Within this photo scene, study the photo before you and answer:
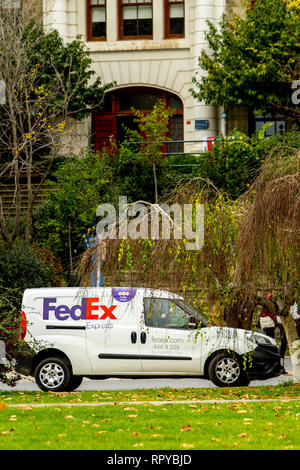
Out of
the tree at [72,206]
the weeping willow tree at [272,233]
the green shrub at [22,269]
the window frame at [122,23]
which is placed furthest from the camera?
the window frame at [122,23]

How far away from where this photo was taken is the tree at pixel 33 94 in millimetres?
26672

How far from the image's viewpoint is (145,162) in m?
28.8

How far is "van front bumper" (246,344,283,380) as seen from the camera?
17.3m

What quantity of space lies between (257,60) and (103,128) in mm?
7302

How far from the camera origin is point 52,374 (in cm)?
1716

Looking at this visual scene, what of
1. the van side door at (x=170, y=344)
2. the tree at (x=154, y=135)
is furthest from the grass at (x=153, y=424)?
the tree at (x=154, y=135)

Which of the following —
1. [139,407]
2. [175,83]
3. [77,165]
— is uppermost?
[175,83]

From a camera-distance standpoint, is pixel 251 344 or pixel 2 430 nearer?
pixel 2 430

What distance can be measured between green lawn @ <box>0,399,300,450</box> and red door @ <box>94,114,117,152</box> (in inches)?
918

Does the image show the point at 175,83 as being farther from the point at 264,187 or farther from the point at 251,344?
the point at 264,187

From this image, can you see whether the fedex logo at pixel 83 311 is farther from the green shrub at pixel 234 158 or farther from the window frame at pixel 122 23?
the window frame at pixel 122 23

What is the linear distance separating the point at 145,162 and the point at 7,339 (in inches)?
551
